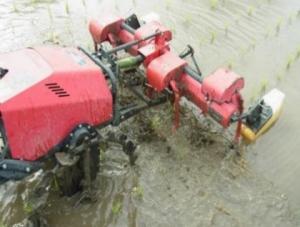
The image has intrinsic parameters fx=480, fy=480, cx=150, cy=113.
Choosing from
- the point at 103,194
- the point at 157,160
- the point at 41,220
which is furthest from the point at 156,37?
the point at 41,220

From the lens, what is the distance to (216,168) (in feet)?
18.2

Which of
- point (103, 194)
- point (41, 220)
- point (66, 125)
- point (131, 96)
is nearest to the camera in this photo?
point (66, 125)

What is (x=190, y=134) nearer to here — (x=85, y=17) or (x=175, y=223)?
(x=175, y=223)

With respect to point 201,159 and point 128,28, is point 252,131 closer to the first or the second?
point 201,159

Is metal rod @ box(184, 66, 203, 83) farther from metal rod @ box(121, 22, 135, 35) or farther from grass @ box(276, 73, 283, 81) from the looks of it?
grass @ box(276, 73, 283, 81)

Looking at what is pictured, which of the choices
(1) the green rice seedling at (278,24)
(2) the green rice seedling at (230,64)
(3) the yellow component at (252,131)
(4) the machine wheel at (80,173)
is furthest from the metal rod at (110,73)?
(1) the green rice seedling at (278,24)

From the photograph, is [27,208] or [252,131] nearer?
[27,208]

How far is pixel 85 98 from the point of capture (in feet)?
15.0

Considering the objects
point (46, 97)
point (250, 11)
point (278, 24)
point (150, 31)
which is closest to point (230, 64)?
point (278, 24)

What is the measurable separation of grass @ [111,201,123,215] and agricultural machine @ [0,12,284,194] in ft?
1.22

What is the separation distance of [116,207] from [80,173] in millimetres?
520

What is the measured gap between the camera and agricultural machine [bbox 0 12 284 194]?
4199 mm

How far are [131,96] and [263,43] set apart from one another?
262 cm

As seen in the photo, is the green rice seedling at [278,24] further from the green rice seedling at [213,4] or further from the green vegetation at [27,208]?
the green vegetation at [27,208]
